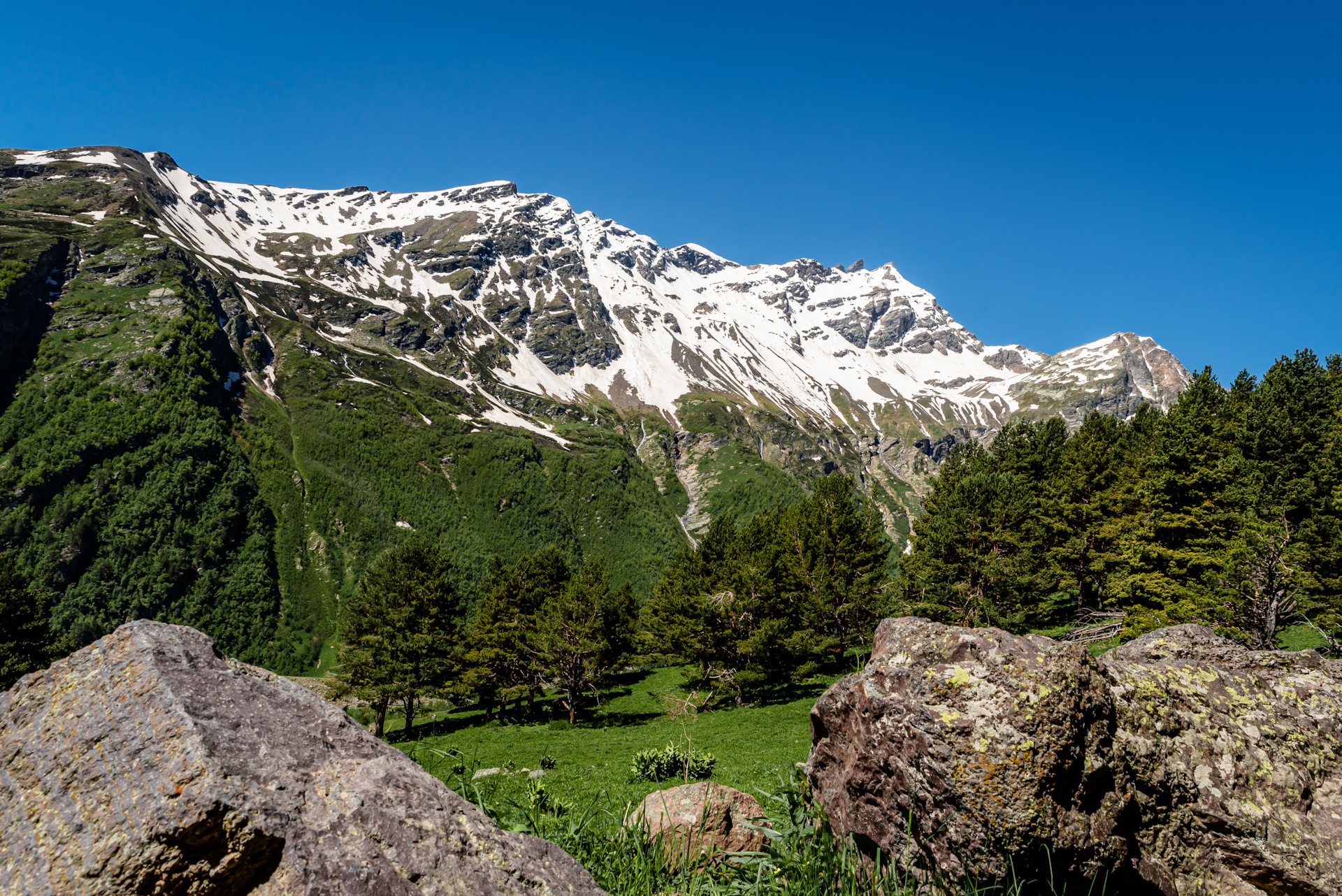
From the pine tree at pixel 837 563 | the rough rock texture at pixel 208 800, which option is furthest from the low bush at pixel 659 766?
the pine tree at pixel 837 563

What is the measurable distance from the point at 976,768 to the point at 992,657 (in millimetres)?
1068

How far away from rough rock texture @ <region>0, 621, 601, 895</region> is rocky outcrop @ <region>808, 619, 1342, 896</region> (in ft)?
9.74

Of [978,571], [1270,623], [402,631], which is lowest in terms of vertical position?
[402,631]

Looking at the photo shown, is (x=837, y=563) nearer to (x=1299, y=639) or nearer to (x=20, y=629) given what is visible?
(x=1299, y=639)

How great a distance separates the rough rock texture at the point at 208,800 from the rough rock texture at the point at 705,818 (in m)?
1.48

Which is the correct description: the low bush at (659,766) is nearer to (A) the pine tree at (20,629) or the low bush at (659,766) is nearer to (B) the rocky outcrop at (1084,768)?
(B) the rocky outcrop at (1084,768)

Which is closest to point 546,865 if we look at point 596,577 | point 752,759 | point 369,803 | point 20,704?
point 369,803

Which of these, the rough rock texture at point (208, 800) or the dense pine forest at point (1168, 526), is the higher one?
the dense pine forest at point (1168, 526)

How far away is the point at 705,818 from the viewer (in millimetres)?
4434

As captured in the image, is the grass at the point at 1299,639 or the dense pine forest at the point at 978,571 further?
the dense pine forest at the point at 978,571

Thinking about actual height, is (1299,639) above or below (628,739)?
above

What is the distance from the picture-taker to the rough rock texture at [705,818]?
4980 millimetres

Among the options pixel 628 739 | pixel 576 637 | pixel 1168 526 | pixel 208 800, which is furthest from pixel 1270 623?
pixel 576 637

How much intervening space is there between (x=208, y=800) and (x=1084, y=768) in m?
6.14
